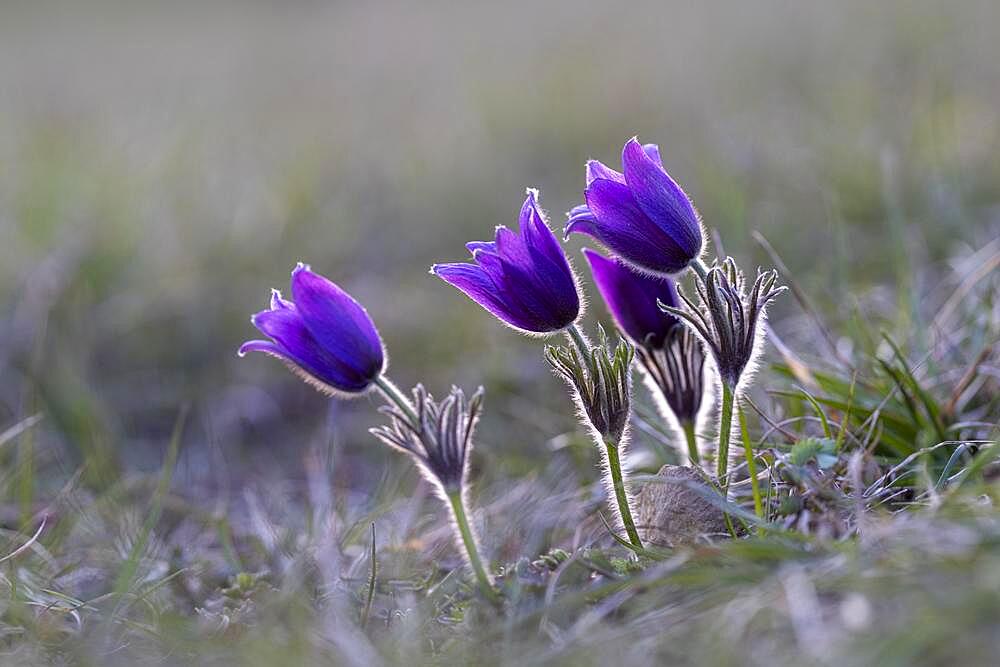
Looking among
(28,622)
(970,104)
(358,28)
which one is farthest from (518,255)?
(358,28)

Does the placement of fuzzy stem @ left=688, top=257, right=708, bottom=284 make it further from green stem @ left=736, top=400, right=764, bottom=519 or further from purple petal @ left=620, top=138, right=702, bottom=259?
green stem @ left=736, top=400, right=764, bottom=519

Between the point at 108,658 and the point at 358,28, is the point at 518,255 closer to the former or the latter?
the point at 108,658

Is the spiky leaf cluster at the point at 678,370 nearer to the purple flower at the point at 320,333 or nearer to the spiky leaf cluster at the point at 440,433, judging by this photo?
the spiky leaf cluster at the point at 440,433

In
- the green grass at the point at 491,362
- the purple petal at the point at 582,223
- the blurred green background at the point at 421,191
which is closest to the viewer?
the green grass at the point at 491,362

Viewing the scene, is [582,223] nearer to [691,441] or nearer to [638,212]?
[638,212]

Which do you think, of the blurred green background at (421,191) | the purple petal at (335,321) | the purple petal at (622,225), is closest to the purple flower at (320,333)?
the purple petal at (335,321)

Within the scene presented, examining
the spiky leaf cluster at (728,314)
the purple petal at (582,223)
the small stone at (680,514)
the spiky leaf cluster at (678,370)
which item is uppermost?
the purple petal at (582,223)
